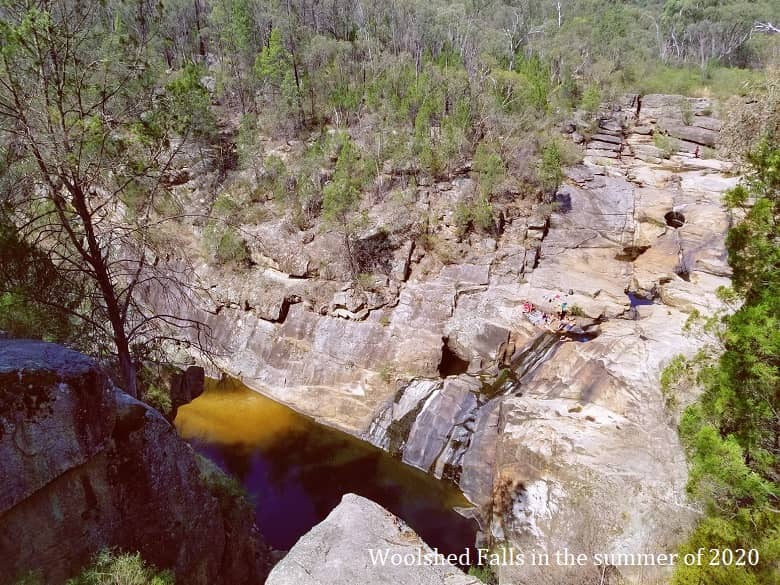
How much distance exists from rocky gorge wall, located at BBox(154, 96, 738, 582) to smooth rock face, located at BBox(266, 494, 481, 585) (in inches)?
178

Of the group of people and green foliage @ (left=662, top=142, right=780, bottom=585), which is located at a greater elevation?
green foliage @ (left=662, top=142, right=780, bottom=585)

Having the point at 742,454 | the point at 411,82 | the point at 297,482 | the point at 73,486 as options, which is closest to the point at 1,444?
the point at 73,486

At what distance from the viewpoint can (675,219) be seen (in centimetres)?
2608

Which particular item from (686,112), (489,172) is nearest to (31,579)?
(489,172)

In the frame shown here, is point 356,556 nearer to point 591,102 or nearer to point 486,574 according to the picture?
point 486,574

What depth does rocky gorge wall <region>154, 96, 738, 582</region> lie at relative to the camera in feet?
41.5

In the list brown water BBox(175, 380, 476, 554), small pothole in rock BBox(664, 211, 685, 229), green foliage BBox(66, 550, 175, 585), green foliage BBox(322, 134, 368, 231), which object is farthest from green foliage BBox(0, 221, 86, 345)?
small pothole in rock BBox(664, 211, 685, 229)

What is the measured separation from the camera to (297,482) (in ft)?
57.3

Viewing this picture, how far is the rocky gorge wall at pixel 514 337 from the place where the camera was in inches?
499

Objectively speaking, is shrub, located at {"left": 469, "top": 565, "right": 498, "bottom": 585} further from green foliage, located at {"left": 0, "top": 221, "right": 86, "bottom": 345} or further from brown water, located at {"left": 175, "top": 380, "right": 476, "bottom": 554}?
green foliage, located at {"left": 0, "top": 221, "right": 86, "bottom": 345}

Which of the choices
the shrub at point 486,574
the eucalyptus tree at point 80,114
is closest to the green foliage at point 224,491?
the eucalyptus tree at point 80,114

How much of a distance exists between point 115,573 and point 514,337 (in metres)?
16.5

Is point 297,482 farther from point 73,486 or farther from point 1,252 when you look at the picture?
point 1,252

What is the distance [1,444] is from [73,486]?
1.36 m
